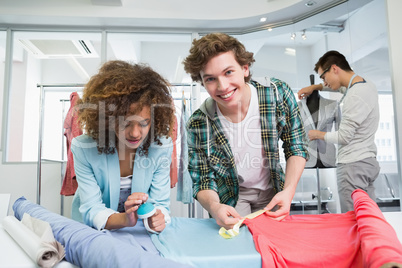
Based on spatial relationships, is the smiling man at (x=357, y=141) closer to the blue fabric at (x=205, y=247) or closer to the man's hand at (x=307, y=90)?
the man's hand at (x=307, y=90)

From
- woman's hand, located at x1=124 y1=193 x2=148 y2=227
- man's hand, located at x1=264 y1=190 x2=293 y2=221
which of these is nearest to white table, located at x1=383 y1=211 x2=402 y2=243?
man's hand, located at x1=264 y1=190 x2=293 y2=221

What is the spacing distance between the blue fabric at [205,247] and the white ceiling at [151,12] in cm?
224

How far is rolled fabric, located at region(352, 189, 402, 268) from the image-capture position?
58 cm

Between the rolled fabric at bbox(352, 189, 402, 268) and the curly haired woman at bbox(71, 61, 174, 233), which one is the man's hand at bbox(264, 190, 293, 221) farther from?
the curly haired woman at bbox(71, 61, 174, 233)

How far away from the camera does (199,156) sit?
1303mm

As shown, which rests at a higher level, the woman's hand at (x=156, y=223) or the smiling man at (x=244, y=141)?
the smiling man at (x=244, y=141)

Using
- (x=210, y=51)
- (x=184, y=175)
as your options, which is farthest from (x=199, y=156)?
(x=184, y=175)

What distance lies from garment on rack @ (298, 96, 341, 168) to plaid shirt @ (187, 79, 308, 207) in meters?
1.11

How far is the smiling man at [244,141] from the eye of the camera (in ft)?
4.06

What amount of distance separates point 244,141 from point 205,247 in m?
0.56

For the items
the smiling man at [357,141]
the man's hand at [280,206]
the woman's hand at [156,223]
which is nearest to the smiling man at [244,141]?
the man's hand at [280,206]

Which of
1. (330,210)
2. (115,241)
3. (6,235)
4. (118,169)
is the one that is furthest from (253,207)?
(330,210)

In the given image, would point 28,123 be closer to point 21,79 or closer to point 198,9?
point 21,79

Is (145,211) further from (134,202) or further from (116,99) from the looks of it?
(116,99)
